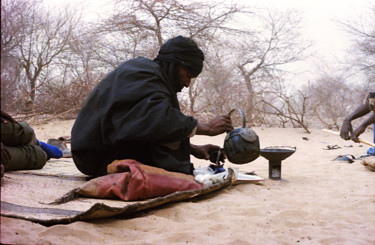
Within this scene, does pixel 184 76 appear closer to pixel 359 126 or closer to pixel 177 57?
pixel 177 57

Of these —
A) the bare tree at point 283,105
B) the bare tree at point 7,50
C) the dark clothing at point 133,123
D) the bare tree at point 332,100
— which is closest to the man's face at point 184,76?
the dark clothing at point 133,123

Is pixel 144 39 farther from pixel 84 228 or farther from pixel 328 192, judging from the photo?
pixel 84 228

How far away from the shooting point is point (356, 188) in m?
3.59

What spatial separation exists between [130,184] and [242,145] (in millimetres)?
1135

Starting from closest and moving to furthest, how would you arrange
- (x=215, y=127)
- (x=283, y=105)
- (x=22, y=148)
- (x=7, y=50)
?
(x=7, y=50) → (x=215, y=127) → (x=22, y=148) → (x=283, y=105)

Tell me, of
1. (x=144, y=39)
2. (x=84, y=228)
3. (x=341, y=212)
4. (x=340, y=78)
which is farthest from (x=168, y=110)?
(x=340, y=78)

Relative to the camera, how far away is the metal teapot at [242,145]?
328cm

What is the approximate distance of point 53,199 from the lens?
2.48 metres

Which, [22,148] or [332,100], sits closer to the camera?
[22,148]

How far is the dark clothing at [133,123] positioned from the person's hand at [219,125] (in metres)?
0.22

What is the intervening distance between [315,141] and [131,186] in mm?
7471

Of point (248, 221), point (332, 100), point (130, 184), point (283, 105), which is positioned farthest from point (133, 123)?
point (332, 100)

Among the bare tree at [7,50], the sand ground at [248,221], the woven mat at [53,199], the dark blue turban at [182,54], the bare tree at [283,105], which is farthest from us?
the bare tree at [283,105]

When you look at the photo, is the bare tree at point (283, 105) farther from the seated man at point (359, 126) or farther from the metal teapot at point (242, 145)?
the metal teapot at point (242, 145)
